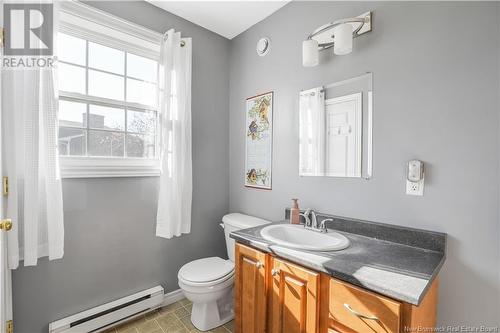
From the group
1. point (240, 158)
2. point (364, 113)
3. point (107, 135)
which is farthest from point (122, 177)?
point (364, 113)

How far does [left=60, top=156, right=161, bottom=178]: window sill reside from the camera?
160cm

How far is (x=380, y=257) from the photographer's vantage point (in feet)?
3.82

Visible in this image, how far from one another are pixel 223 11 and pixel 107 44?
97cm

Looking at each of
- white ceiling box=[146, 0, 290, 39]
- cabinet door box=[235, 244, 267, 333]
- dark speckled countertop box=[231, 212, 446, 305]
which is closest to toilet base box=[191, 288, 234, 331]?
cabinet door box=[235, 244, 267, 333]

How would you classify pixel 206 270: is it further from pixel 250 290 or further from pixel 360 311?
pixel 360 311

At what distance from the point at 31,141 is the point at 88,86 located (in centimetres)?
58

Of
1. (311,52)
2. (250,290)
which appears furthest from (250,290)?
(311,52)

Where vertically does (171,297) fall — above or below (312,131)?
below

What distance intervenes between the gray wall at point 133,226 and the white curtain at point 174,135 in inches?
7.4

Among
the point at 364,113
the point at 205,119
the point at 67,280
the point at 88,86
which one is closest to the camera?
the point at 364,113

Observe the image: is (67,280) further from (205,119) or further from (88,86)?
(205,119)

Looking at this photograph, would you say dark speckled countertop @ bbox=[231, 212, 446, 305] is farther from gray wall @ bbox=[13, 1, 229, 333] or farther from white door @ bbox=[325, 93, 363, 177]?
gray wall @ bbox=[13, 1, 229, 333]

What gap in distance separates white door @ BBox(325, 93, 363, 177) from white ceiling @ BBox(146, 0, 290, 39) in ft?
3.37

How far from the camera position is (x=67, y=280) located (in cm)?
161
